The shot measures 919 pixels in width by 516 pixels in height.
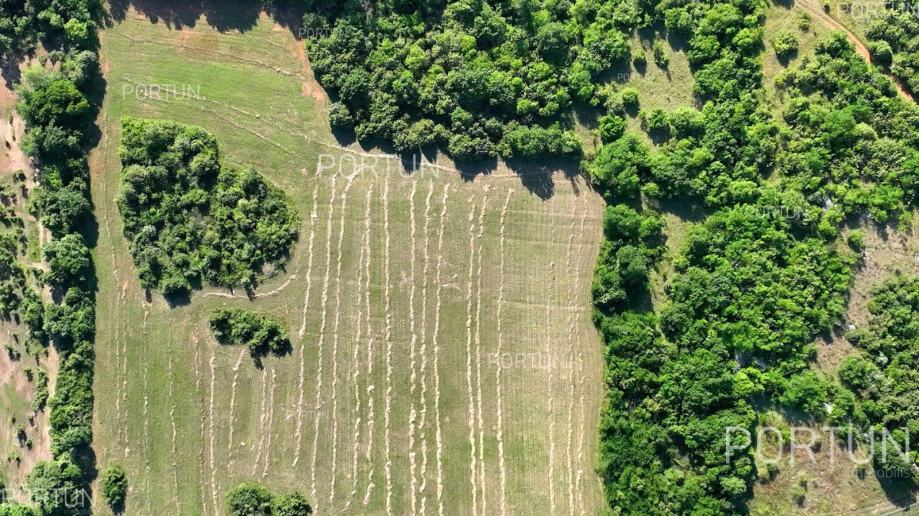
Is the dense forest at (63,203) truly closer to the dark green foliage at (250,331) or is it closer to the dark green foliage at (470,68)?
the dark green foliage at (250,331)

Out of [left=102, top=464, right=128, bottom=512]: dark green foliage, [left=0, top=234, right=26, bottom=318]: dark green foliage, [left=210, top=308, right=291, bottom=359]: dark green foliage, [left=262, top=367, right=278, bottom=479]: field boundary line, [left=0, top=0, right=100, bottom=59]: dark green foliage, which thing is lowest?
[left=102, top=464, right=128, bottom=512]: dark green foliage

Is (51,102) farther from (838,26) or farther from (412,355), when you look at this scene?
(838,26)

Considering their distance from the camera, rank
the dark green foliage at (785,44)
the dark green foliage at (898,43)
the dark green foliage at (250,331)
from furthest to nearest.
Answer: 1. the dark green foliage at (785,44)
2. the dark green foliage at (898,43)
3. the dark green foliage at (250,331)

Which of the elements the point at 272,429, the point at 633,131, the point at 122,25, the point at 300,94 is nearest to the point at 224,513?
the point at 272,429

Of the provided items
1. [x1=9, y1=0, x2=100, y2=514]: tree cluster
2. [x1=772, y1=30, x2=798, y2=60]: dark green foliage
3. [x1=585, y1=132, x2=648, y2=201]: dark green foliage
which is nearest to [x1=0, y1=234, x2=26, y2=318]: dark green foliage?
[x1=9, y1=0, x2=100, y2=514]: tree cluster

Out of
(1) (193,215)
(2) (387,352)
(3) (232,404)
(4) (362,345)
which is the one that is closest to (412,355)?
(2) (387,352)

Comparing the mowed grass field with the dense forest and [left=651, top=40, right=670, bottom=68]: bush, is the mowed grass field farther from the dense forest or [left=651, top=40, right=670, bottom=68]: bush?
[left=651, top=40, right=670, bottom=68]: bush

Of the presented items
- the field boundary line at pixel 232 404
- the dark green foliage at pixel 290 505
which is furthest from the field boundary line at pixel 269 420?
the field boundary line at pixel 232 404
